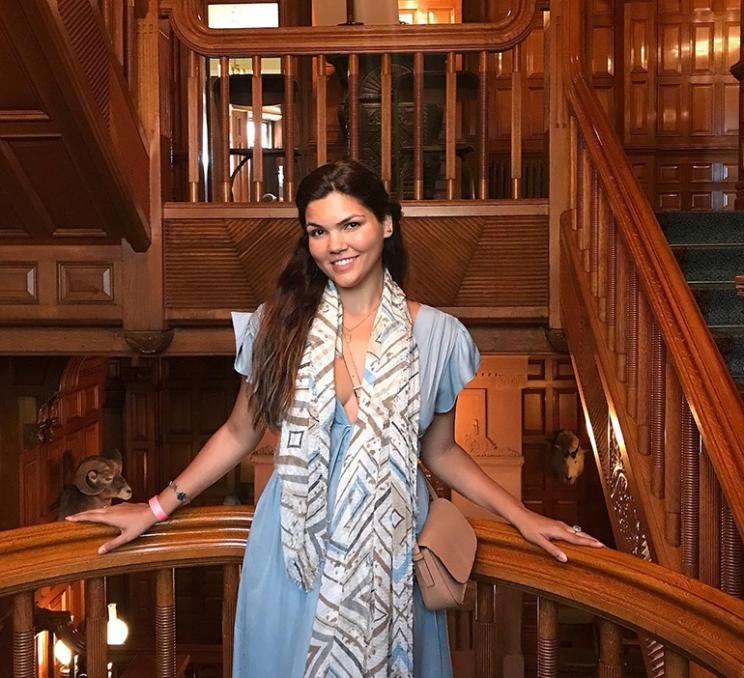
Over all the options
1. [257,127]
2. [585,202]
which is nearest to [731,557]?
[585,202]

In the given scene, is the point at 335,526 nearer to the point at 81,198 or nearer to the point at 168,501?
the point at 168,501

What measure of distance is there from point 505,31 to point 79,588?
196 inches

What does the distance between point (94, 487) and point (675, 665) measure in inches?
192

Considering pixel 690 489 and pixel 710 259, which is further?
pixel 710 259

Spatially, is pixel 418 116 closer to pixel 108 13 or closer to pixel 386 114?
pixel 386 114

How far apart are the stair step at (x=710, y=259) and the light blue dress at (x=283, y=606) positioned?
231 cm

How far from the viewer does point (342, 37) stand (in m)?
3.53

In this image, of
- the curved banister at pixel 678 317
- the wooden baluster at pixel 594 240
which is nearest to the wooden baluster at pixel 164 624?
the curved banister at pixel 678 317

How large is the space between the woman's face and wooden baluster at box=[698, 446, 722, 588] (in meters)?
0.78

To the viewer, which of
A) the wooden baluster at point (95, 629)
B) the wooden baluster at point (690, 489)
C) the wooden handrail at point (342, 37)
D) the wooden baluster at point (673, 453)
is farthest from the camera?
the wooden handrail at point (342, 37)

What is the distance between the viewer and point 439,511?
1591mm

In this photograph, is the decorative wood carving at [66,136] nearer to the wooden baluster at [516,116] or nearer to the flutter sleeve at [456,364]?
the wooden baluster at [516,116]

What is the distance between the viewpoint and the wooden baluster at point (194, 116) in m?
3.55

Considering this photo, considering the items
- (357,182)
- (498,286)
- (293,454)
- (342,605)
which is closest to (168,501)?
(293,454)
